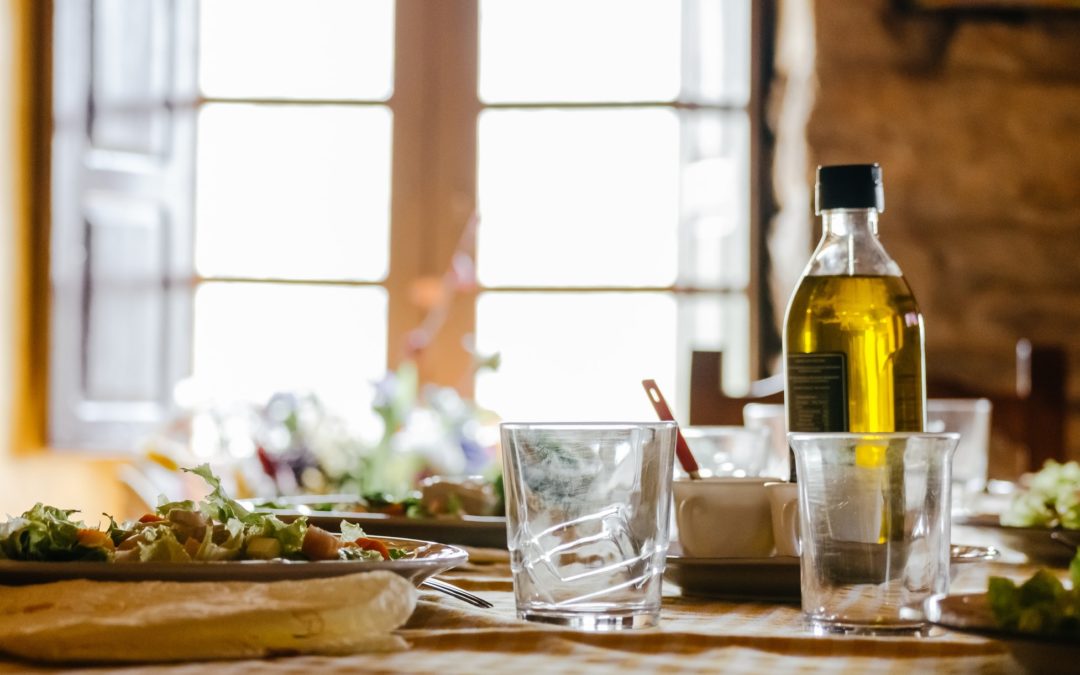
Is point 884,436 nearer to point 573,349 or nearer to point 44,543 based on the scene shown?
point 44,543

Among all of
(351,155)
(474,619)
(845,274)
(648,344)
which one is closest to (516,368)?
(648,344)

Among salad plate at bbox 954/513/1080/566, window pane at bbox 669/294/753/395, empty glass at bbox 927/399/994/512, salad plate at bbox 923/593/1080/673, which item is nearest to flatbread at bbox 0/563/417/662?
salad plate at bbox 923/593/1080/673

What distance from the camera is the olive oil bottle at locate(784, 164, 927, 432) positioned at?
34.3 inches

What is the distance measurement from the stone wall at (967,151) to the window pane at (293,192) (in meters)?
1.04

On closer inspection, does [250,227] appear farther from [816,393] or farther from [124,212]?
[816,393]

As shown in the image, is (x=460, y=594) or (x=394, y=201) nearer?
(x=460, y=594)

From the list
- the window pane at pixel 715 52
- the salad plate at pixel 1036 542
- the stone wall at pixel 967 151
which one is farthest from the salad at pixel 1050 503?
the window pane at pixel 715 52

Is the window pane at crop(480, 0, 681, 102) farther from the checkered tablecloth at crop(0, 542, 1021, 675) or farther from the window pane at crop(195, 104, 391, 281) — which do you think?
the checkered tablecloth at crop(0, 542, 1021, 675)

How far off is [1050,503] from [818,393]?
478 mm

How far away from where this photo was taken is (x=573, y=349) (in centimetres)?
317

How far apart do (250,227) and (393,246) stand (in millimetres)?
361

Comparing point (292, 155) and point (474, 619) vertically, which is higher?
point (292, 155)

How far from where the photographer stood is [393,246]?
3213mm

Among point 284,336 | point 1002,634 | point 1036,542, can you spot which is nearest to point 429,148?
point 284,336
